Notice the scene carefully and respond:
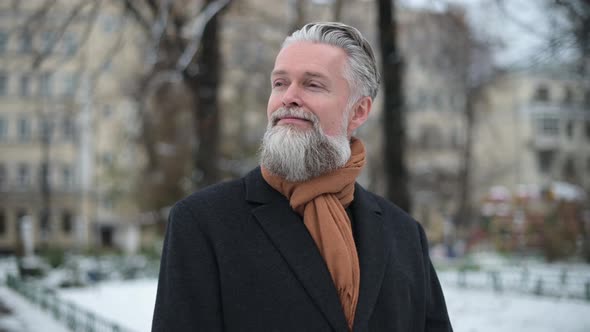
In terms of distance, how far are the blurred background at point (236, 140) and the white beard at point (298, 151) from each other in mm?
4997

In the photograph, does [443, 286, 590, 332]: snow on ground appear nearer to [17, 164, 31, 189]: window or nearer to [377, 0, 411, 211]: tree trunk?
[377, 0, 411, 211]: tree trunk

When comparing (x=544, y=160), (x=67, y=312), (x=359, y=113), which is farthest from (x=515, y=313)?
(x=544, y=160)

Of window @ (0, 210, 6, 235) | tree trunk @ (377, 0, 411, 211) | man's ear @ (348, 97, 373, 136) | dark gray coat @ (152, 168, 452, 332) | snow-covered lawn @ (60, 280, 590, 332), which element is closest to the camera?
dark gray coat @ (152, 168, 452, 332)

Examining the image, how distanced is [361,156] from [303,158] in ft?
1.22

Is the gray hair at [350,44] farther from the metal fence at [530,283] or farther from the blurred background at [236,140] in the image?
the metal fence at [530,283]

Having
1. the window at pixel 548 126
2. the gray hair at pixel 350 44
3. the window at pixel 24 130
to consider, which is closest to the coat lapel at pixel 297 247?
the gray hair at pixel 350 44

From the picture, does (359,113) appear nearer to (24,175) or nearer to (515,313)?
(515,313)

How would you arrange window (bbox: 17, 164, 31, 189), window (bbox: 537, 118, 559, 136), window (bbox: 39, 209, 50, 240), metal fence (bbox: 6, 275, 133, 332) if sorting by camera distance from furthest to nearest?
window (bbox: 17, 164, 31, 189) → window (bbox: 537, 118, 559, 136) → window (bbox: 39, 209, 50, 240) → metal fence (bbox: 6, 275, 133, 332)

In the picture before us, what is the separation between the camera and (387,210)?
294 centimetres

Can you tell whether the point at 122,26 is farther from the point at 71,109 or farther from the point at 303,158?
the point at 303,158

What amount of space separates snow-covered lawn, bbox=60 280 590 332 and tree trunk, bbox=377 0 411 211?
7.97 feet

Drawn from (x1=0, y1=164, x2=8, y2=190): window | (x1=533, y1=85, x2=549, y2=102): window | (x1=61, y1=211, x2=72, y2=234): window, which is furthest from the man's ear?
(x1=0, y1=164, x2=8, y2=190): window

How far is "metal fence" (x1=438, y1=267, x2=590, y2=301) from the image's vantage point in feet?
46.4

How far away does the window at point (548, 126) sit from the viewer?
175 feet
